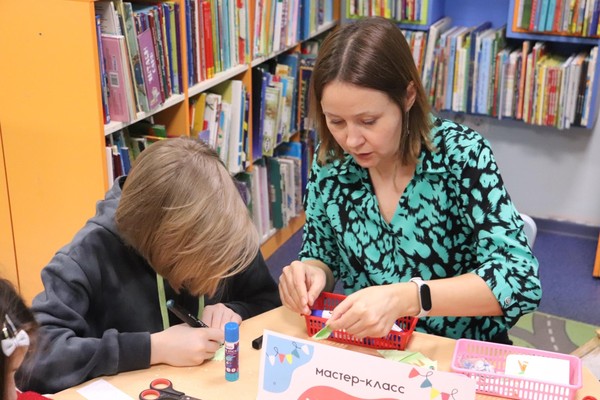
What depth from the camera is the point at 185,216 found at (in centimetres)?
141

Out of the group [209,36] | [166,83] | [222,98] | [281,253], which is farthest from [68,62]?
[281,253]

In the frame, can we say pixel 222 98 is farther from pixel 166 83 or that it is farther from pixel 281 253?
pixel 281 253

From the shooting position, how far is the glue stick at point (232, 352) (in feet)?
4.67

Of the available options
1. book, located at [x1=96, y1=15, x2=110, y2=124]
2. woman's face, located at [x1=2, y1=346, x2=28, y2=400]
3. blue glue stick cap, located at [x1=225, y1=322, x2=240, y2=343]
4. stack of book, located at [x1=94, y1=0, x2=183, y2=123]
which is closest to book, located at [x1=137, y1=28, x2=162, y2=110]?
stack of book, located at [x1=94, y1=0, x2=183, y2=123]

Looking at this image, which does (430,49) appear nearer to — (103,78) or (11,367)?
(103,78)

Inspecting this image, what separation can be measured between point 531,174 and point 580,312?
39.8 inches

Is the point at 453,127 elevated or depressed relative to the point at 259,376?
elevated

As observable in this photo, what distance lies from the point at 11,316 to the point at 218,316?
25.1 inches

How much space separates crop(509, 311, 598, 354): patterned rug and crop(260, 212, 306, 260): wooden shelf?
1.21 m

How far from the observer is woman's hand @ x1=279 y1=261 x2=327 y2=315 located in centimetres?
160

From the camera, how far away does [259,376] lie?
4.45ft

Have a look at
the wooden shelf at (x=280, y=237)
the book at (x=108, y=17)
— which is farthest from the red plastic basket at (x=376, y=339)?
the wooden shelf at (x=280, y=237)

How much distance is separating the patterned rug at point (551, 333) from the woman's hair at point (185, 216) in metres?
1.80

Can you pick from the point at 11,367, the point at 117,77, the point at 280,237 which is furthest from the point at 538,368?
the point at 280,237
